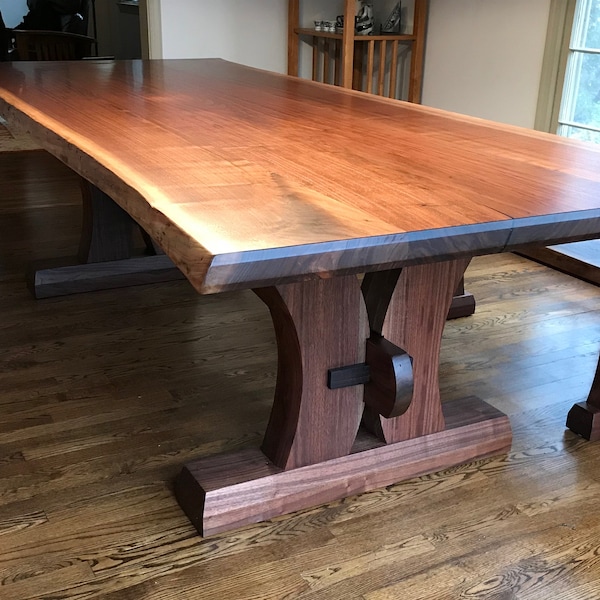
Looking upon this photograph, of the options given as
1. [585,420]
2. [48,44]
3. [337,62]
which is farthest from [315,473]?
[48,44]

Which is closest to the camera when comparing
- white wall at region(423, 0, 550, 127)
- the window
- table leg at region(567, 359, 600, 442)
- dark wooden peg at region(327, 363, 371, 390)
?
dark wooden peg at region(327, 363, 371, 390)

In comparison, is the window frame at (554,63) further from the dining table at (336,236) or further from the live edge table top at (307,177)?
the dining table at (336,236)

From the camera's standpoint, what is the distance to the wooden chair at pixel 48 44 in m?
5.07

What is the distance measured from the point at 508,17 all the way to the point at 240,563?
2.88 meters

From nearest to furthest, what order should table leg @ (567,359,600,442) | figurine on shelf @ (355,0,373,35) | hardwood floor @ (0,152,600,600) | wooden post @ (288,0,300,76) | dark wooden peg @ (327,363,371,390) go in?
hardwood floor @ (0,152,600,600) → dark wooden peg @ (327,363,371,390) → table leg @ (567,359,600,442) → figurine on shelf @ (355,0,373,35) → wooden post @ (288,0,300,76)

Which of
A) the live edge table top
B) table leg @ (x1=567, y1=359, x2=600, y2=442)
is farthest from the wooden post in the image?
table leg @ (x1=567, y1=359, x2=600, y2=442)

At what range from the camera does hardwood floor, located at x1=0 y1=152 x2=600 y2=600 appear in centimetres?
140

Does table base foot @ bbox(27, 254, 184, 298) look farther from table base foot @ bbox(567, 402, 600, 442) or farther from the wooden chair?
the wooden chair

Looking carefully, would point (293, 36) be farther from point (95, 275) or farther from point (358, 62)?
point (95, 275)

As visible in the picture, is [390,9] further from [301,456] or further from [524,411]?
[301,456]

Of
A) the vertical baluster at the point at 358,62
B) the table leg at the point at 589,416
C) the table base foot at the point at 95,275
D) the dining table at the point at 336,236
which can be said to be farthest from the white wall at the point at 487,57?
the table leg at the point at 589,416

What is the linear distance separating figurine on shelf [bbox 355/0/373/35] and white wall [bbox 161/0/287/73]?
48 centimetres

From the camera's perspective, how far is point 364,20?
4.23m

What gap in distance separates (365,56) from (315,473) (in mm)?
3428
